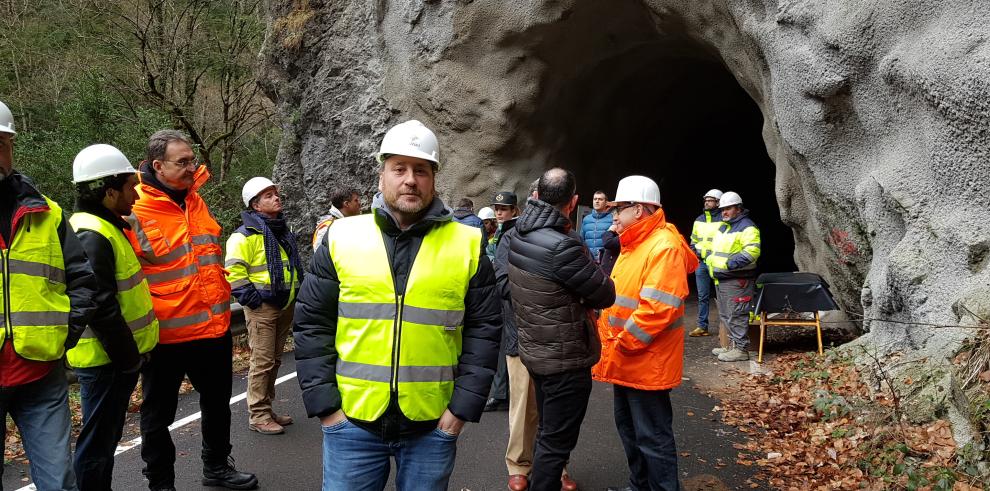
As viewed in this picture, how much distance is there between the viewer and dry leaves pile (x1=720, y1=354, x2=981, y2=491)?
13.6ft

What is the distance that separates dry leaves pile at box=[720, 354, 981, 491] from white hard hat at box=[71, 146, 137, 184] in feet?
15.1

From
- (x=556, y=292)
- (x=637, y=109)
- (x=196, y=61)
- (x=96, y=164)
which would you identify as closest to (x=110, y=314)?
(x=96, y=164)

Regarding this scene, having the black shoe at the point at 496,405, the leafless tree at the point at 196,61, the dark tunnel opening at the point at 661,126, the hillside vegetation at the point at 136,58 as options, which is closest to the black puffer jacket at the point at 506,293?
the black shoe at the point at 496,405

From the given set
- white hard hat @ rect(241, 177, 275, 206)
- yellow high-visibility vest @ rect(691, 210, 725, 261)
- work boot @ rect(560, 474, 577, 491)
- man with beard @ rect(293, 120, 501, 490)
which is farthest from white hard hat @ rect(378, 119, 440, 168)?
yellow high-visibility vest @ rect(691, 210, 725, 261)

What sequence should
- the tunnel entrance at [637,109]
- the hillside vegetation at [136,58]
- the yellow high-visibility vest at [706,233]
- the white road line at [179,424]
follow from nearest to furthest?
the white road line at [179,424], the yellow high-visibility vest at [706,233], the tunnel entrance at [637,109], the hillside vegetation at [136,58]

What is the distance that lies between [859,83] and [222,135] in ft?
41.8

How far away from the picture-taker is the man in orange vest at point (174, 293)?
400cm

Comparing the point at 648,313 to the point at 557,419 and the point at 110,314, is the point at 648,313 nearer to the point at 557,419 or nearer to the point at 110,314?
the point at 557,419

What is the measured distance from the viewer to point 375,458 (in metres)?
2.63

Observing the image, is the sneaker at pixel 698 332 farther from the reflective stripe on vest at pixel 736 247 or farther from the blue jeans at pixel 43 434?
the blue jeans at pixel 43 434

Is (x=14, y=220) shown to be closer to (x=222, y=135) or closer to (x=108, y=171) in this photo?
(x=108, y=171)

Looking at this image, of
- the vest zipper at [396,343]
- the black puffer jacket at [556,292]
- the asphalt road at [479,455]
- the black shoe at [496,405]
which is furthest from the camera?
the black shoe at [496,405]

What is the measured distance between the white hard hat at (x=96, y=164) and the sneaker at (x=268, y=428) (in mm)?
2712

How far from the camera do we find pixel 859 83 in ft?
20.4
